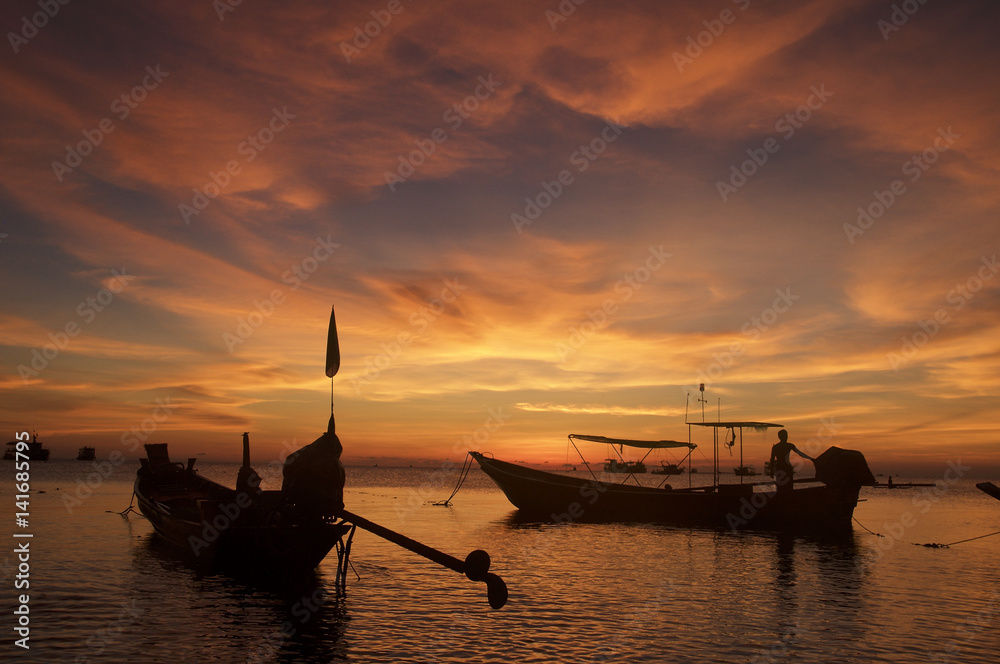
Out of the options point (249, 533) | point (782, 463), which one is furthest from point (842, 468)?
point (249, 533)

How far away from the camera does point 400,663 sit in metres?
12.1

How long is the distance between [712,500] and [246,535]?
2532cm

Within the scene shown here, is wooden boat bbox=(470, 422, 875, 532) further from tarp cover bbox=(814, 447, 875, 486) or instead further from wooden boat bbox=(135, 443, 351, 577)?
wooden boat bbox=(135, 443, 351, 577)

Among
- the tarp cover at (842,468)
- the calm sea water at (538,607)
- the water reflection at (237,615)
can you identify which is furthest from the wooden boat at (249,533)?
the tarp cover at (842,468)

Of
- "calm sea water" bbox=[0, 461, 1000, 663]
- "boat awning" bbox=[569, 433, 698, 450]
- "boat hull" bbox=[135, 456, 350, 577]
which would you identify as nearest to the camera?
"calm sea water" bbox=[0, 461, 1000, 663]

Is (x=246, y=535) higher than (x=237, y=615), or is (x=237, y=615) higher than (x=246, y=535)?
(x=246, y=535)

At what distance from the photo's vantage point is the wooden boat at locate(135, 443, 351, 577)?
1739cm

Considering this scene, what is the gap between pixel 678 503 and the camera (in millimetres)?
36125

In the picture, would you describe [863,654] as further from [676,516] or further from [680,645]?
[676,516]

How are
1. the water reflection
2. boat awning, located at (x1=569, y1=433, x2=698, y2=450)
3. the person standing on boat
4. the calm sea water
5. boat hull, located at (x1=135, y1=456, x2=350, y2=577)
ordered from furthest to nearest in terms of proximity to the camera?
boat awning, located at (x1=569, y1=433, x2=698, y2=450) → the person standing on boat → boat hull, located at (x1=135, y1=456, x2=350, y2=577) → the calm sea water → the water reflection

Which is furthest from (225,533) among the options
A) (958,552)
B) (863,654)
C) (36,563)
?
(958,552)

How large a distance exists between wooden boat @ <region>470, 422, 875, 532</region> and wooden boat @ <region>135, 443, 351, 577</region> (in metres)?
20.4

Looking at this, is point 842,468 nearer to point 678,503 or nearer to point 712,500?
point 712,500

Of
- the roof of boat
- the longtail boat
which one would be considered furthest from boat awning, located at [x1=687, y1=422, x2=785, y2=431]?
the longtail boat
